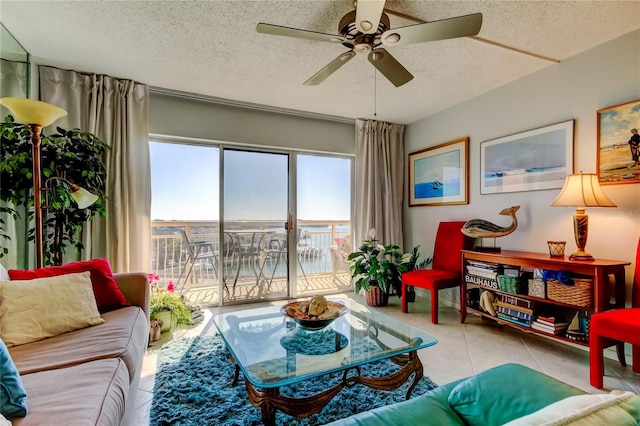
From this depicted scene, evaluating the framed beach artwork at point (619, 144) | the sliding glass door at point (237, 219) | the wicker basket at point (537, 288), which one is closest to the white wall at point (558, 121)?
the framed beach artwork at point (619, 144)

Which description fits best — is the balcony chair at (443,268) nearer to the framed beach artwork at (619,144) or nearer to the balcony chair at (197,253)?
the framed beach artwork at (619,144)

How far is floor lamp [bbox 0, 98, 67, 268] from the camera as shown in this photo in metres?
1.88

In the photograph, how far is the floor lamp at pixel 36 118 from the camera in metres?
1.88

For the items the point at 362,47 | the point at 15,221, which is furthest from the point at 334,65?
the point at 15,221

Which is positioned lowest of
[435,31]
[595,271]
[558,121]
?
[595,271]

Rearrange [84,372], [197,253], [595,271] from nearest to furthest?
[84,372] < [595,271] < [197,253]

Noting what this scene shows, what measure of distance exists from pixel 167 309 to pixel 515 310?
3.00m

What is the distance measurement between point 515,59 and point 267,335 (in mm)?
2888

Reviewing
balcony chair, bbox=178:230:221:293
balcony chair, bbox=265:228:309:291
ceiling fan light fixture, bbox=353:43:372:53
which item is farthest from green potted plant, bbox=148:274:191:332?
ceiling fan light fixture, bbox=353:43:372:53

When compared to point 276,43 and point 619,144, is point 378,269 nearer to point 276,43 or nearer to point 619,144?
point 619,144

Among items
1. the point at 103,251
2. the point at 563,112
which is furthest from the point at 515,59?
the point at 103,251

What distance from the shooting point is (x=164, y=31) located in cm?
216

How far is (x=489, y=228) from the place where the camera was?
114 inches

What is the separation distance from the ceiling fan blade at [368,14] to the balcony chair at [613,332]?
7.01 feet
